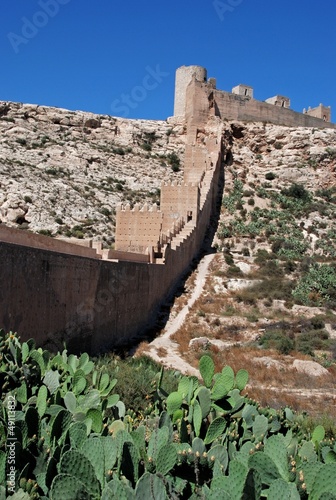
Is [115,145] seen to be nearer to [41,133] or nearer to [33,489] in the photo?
[41,133]

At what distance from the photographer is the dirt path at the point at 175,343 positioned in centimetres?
1220

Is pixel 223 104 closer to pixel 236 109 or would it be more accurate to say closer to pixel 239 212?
pixel 236 109

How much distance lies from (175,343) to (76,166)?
20.7 meters

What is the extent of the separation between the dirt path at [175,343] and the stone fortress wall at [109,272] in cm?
75

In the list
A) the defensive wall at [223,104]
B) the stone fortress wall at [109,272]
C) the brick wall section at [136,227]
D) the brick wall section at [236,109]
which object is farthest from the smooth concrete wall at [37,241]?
the defensive wall at [223,104]

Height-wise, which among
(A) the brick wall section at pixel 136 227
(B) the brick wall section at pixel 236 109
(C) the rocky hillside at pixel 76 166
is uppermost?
(B) the brick wall section at pixel 236 109

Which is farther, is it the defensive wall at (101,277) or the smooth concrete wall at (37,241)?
the smooth concrete wall at (37,241)

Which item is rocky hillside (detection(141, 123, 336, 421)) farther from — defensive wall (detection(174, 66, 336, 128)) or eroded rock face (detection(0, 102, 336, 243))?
defensive wall (detection(174, 66, 336, 128))

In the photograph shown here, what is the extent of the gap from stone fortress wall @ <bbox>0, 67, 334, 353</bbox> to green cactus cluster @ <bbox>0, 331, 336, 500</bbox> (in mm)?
3345

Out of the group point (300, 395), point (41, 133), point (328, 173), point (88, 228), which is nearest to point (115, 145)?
point (41, 133)

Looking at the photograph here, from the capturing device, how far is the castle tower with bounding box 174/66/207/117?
37531 mm

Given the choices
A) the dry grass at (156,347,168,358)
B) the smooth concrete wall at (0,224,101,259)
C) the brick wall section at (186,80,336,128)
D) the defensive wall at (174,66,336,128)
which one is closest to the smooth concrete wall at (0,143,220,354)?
the smooth concrete wall at (0,224,101,259)

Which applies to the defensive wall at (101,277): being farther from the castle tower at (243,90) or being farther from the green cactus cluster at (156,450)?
the castle tower at (243,90)

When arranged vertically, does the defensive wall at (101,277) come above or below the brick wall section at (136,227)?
below
